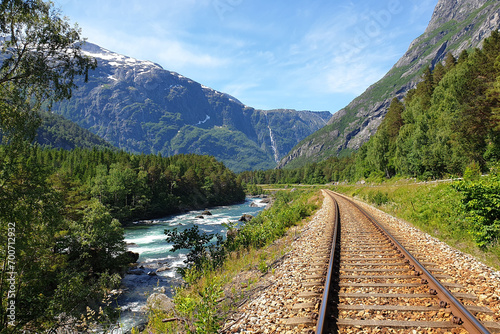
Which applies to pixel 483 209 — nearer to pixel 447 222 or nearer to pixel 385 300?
pixel 447 222

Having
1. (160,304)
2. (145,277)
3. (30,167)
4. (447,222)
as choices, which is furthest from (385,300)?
(145,277)

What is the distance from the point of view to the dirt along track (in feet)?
14.1

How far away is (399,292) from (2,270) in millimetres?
11862

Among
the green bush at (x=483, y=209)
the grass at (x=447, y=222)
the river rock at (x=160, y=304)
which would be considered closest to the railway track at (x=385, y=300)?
the grass at (x=447, y=222)

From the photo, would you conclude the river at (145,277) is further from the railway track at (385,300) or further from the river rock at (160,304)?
the railway track at (385,300)

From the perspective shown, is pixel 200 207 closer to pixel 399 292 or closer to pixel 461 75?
pixel 461 75

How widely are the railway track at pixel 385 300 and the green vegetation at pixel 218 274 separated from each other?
1.60 meters

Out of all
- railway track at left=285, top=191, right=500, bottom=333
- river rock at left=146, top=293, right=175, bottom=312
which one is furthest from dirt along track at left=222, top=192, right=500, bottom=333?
river rock at left=146, top=293, right=175, bottom=312

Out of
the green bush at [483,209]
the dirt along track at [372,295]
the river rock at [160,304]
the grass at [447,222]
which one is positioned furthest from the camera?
the green bush at [483,209]

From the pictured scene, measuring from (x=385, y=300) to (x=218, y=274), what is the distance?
547 cm

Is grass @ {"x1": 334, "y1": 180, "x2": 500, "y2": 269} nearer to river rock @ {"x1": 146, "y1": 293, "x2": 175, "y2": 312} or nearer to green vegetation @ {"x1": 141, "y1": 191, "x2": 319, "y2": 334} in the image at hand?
green vegetation @ {"x1": 141, "y1": 191, "x2": 319, "y2": 334}

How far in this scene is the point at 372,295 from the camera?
17.2 feet

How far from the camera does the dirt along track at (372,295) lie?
4293mm

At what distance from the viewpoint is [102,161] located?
76.1 metres
